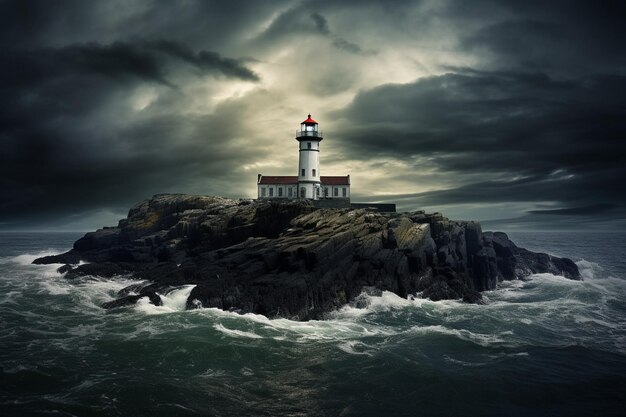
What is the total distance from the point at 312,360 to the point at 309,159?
158 ft

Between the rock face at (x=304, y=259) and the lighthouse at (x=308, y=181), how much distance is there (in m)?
8.64

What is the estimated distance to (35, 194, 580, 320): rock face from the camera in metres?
36.1

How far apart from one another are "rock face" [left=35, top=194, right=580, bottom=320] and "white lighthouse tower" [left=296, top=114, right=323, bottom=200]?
10823mm

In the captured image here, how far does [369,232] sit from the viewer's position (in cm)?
4497

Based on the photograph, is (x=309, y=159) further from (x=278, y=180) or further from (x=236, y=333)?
(x=236, y=333)

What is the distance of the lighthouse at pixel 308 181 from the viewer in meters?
68.6

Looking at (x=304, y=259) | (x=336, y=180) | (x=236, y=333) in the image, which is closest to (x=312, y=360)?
(x=236, y=333)

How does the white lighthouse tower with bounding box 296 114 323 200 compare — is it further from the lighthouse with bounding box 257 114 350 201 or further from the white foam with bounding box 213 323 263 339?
the white foam with bounding box 213 323 263 339

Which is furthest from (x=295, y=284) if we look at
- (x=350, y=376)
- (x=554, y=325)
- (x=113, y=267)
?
(x=113, y=267)

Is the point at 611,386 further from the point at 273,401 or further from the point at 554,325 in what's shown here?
the point at 273,401

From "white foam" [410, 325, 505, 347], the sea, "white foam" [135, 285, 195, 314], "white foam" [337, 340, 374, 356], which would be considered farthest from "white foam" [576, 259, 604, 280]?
"white foam" [135, 285, 195, 314]

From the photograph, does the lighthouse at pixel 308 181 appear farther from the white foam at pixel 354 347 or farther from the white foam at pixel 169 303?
the white foam at pixel 354 347

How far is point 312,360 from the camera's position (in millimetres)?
23703

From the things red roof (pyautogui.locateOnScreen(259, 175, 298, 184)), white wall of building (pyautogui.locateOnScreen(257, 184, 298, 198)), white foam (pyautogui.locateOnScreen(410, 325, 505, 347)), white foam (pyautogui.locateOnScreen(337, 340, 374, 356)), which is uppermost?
red roof (pyautogui.locateOnScreen(259, 175, 298, 184))
